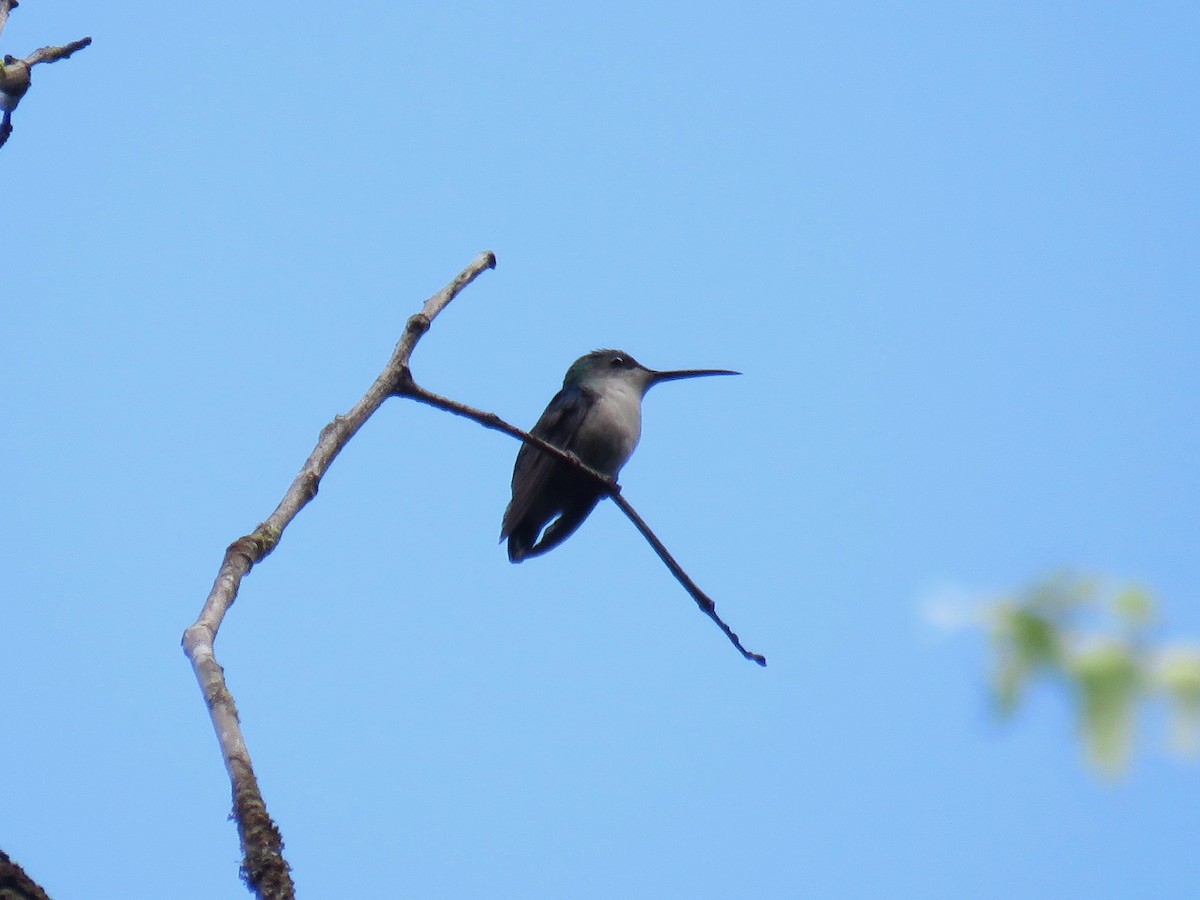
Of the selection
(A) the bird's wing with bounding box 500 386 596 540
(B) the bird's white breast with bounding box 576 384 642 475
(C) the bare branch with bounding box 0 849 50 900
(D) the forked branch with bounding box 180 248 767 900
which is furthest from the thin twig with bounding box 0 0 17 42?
(B) the bird's white breast with bounding box 576 384 642 475

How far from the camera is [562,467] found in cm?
884

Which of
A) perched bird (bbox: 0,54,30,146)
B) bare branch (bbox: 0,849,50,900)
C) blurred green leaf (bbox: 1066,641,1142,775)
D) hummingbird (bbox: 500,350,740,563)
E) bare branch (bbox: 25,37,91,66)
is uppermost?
hummingbird (bbox: 500,350,740,563)

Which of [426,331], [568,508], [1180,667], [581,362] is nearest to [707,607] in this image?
[426,331]

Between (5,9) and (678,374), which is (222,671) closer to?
(5,9)

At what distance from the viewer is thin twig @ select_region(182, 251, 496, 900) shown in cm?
271

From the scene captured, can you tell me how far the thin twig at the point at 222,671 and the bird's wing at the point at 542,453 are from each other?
5117mm

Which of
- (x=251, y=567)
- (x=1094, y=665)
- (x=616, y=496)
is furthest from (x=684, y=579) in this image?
(x=1094, y=665)

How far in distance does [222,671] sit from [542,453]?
6.14 m

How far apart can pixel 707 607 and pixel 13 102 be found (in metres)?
3.04

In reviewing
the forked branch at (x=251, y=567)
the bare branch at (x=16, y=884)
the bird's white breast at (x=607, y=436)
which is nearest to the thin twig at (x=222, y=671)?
the forked branch at (x=251, y=567)

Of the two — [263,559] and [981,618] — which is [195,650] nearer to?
[263,559]

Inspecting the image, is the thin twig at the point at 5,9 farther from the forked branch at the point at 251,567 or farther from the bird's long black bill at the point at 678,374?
the bird's long black bill at the point at 678,374

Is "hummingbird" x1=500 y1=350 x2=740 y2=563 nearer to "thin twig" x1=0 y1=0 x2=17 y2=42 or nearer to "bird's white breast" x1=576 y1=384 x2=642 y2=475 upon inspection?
"bird's white breast" x1=576 y1=384 x2=642 y2=475

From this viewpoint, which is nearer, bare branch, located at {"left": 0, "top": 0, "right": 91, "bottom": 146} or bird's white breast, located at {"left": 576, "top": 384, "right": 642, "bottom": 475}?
bare branch, located at {"left": 0, "top": 0, "right": 91, "bottom": 146}
